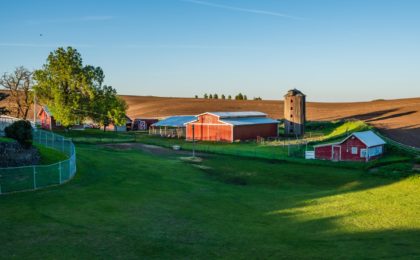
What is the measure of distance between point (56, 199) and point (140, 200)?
4929 millimetres

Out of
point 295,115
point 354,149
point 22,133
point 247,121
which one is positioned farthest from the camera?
point 295,115

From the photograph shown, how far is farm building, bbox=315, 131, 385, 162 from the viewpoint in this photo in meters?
50.8

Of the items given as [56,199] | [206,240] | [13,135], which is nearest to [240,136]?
[13,135]

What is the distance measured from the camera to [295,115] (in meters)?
89.6

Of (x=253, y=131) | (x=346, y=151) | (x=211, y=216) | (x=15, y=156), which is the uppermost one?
(x=253, y=131)

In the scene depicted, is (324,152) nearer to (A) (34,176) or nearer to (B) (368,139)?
(B) (368,139)

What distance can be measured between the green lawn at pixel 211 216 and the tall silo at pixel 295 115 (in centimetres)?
4714

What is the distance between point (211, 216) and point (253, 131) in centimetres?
5522

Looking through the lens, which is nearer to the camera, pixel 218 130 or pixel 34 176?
pixel 34 176

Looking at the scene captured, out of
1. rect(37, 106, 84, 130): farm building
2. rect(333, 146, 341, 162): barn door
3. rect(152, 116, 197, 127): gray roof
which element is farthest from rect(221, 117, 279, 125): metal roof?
rect(37, 106, 84, 130): farm building

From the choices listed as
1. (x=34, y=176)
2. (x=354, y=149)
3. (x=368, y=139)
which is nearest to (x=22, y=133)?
(x=34, y=176)

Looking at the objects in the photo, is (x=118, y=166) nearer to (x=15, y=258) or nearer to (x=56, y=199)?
Answer: (x=56, y=199)

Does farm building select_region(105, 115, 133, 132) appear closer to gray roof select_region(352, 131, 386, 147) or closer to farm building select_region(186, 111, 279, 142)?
farm building select_region(186, 111, 279, 142)

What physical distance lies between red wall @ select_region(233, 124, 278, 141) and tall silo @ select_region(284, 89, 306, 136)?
200 inches
